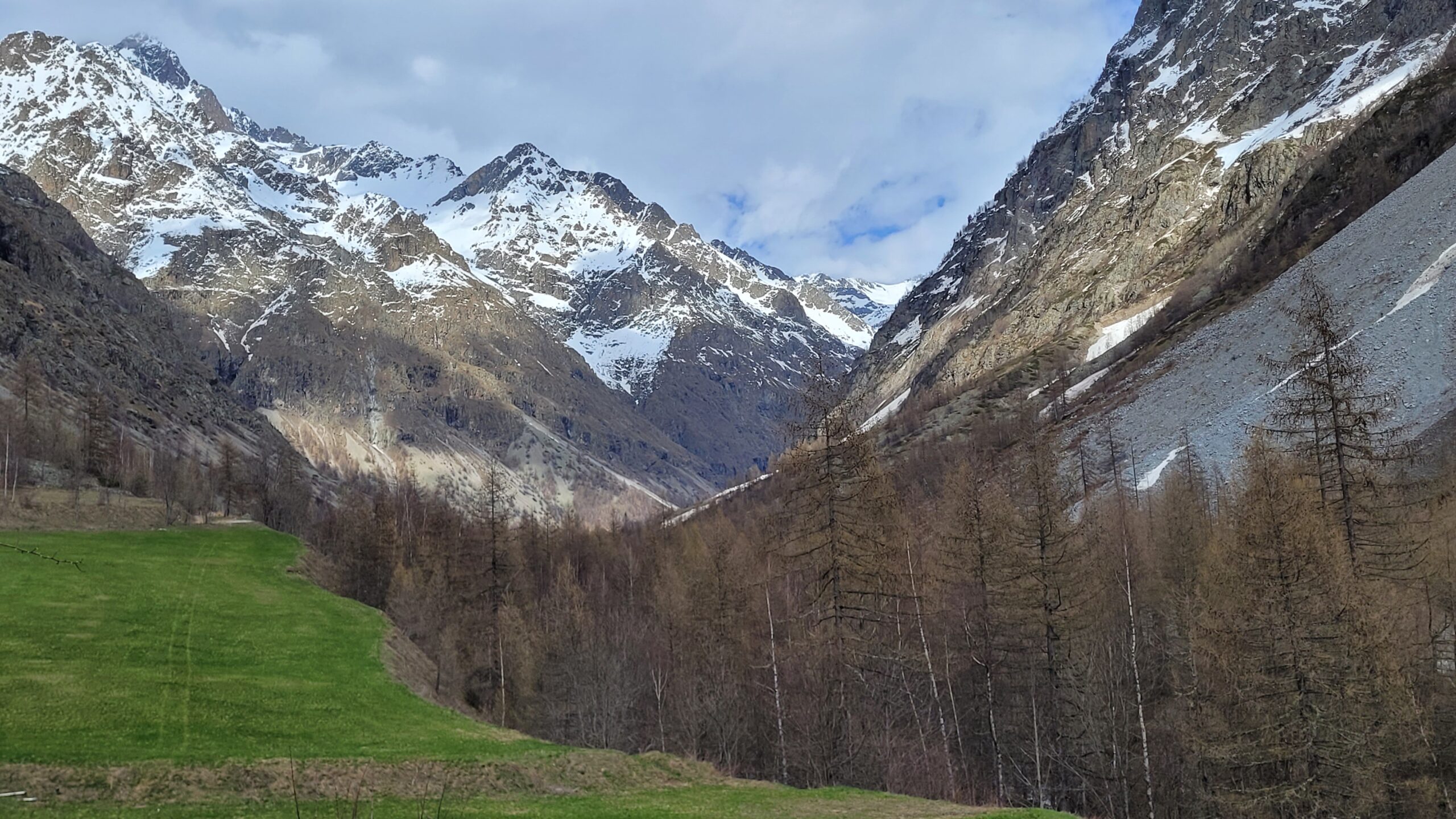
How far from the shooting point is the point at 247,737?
2766 centimetres

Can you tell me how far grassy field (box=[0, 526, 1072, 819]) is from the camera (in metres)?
23.1

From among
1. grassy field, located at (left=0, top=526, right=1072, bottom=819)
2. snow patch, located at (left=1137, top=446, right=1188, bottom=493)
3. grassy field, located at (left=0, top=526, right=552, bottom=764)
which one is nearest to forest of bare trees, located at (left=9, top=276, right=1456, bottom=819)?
grassy field, located at (left=0, top=526, right=1072, bottom=819)

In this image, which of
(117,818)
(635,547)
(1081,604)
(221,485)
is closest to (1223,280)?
(635,547)

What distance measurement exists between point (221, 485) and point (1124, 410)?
106487 millimetres

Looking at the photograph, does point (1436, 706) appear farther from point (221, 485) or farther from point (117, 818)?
point (221, 485)

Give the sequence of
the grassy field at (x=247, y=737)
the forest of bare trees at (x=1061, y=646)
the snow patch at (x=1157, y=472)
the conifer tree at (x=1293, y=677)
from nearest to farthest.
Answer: the grassy field at (x=247, y=737) < the conifer tree at (x=1293, y=677) < the forest of bare trees at (x=1061, y=646) < the snow patch at (x=1157, y=472)

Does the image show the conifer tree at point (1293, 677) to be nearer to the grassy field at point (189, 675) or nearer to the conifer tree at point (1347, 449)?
the conifer tree at point (1347, 449)

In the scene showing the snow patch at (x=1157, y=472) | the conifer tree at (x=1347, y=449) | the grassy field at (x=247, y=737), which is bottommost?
the grassy field at (x=247, y=737)

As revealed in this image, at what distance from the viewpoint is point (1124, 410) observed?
106m

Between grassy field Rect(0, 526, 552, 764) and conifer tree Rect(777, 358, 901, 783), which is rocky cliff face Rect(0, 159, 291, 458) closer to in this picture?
grassy field Rect(0, 526, 552, 764)

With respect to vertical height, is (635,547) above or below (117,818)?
above

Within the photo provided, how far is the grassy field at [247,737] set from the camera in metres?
23.1

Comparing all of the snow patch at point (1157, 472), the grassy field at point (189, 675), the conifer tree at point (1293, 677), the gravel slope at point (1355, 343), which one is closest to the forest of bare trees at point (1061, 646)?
the conifer tree at point (1293, 677)

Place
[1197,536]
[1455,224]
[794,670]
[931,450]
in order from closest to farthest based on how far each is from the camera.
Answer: [794,670]
[1197,536]
[1455,224]
[931,450]
